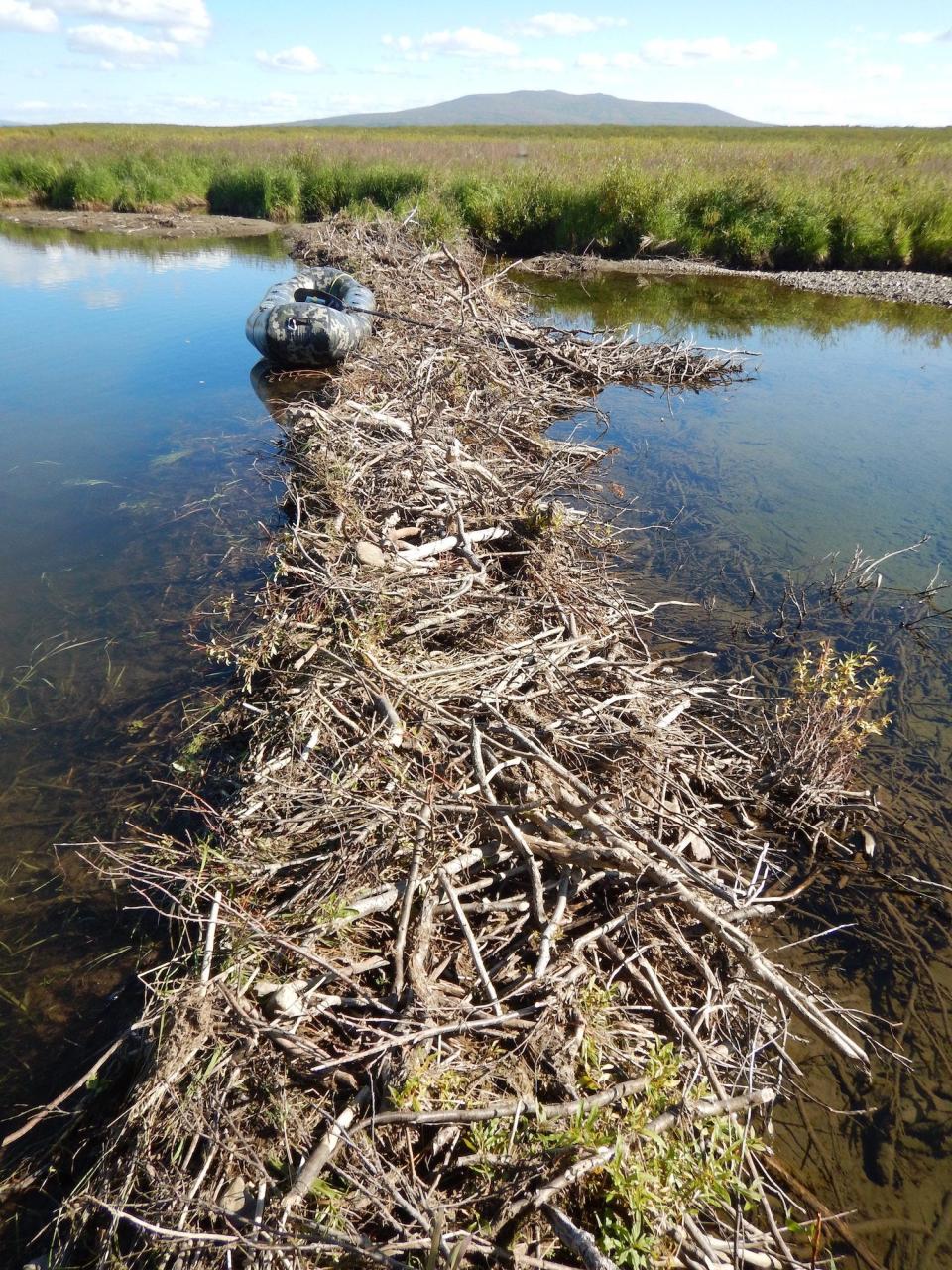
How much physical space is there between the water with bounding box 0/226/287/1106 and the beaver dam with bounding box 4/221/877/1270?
1.10 ft

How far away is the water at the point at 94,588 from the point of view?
3105mm

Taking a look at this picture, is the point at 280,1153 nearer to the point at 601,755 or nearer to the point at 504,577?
the point at 601,755

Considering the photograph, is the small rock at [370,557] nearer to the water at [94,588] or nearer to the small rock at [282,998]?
the water at [94,588]

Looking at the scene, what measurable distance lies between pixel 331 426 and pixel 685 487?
142 inches

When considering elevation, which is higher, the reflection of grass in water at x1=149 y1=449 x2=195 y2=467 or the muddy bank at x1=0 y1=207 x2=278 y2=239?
the muddy bank at x1=0 y1=207 x2=278 y2=239

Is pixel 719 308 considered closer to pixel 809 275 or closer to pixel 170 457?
pixel 809 275

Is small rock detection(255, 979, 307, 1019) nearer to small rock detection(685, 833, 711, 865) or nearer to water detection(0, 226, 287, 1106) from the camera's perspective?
water detection(0, 226, 287, 1106)

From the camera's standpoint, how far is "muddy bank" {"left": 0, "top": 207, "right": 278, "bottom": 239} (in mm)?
20797

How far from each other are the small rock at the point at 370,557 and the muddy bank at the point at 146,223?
20193mm

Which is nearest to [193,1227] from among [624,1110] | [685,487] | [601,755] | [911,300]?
[624,1110]

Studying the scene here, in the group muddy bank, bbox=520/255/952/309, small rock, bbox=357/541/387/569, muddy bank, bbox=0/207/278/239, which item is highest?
muddy bank, bbox=0/207/278/239

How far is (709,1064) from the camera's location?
2.29 m

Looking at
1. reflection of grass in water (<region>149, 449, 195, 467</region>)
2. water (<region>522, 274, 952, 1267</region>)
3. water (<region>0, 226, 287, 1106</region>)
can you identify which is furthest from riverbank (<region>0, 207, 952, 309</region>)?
reflection of grass in water (<region>149, 449, 195, 467</region>)

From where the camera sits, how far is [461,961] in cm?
259
